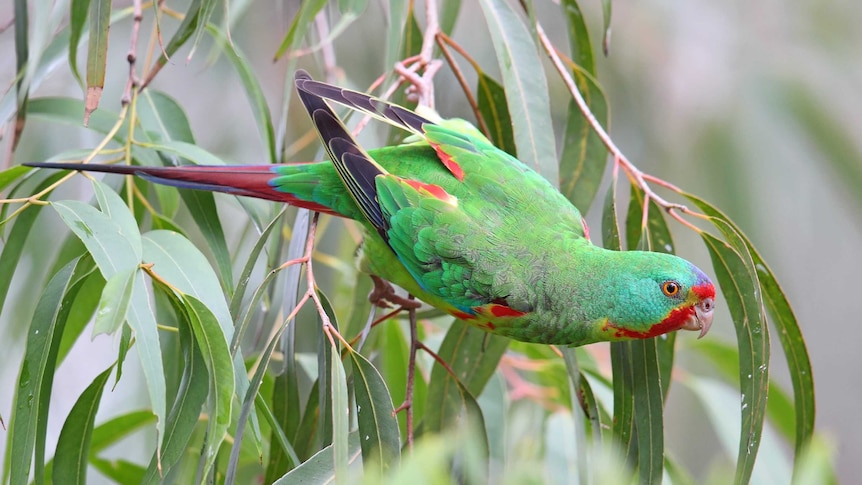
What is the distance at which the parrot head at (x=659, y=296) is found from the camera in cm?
126

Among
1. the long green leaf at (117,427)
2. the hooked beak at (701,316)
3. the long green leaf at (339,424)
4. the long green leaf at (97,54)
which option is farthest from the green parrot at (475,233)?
the long green leaf at (117,427)

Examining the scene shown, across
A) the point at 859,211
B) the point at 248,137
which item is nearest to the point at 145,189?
the point at 248,137

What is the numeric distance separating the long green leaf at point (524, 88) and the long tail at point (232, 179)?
1.40 feet

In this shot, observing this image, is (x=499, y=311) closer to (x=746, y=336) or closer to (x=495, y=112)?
(x=746, y=336)

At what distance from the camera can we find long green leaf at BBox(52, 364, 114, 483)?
126 centimetres

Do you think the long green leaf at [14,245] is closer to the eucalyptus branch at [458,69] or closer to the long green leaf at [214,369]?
the long green leaf at [214,369]

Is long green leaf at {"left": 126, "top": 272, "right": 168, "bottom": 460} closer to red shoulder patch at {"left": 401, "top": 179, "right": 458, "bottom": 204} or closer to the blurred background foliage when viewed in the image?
red shoulder patch at {"left": 401, "top": 179, "right": 458, "bottom": 204}

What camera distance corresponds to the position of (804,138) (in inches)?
132

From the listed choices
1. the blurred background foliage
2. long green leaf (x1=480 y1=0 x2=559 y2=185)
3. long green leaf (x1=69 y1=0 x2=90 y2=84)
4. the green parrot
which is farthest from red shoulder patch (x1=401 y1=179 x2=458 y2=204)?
long green leaf (x1=69 y1=0 x2=90 y2=84)

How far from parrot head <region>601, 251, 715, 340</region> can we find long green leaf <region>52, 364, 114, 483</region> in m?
0.84

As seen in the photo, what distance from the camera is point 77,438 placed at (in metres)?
1.27

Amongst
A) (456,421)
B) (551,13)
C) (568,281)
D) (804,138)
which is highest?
(551,13)

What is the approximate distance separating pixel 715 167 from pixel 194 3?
260 cm

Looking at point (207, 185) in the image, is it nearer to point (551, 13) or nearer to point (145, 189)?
point (145, 189)
